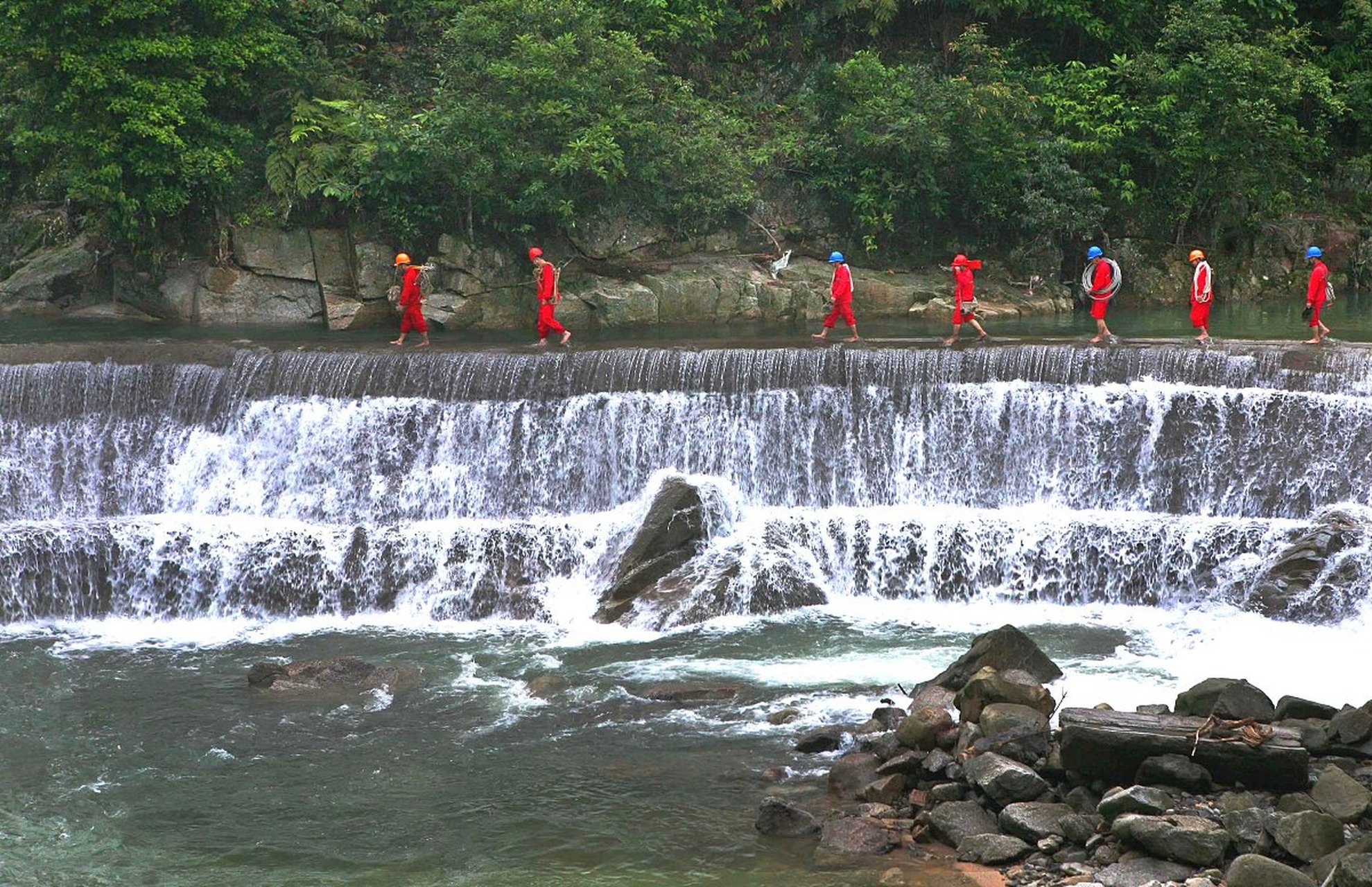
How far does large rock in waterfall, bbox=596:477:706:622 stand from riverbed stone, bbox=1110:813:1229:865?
6.80 metres

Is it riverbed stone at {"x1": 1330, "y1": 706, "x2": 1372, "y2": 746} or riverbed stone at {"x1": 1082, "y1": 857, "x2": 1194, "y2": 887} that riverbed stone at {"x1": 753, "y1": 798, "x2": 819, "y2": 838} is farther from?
riverbed stone at {"x1": 1330, "y1": 706, "x2": 1372, "y2": 746}

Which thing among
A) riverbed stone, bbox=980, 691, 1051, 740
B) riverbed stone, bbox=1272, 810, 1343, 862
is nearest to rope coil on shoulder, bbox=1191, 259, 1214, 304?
riverbed stone, bbox=980, 691, 1051, 740

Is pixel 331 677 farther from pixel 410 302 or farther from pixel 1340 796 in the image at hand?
pixel 1340 796

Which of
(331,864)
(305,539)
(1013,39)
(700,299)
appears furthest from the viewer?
(1013,39)

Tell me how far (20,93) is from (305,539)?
11.2 meters

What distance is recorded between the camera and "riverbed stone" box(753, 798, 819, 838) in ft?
31.0

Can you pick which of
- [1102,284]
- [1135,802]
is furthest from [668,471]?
[1135,802]

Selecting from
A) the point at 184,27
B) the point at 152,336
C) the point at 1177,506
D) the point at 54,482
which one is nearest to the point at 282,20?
the point at 184,27

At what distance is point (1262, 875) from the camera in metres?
8.07

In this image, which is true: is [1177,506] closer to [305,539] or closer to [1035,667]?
[1035,667]

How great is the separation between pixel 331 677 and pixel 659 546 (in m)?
3.77

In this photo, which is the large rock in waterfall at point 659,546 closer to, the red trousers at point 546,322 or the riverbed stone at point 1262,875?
the red trousers at point 546,322

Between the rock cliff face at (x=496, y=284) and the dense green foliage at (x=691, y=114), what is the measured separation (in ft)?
1.70

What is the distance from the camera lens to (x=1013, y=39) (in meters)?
27.6
